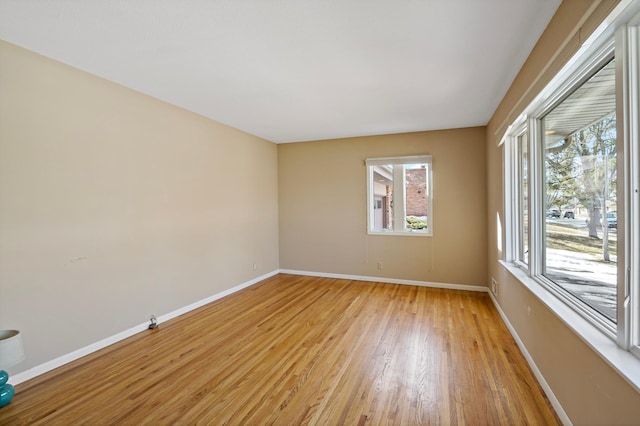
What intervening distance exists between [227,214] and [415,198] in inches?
127

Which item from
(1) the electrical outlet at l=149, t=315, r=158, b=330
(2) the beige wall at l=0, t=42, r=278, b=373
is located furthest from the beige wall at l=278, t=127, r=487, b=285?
(1) the electrical outlet at l=149, t=315, r=158, b=330

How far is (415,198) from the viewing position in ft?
16.4

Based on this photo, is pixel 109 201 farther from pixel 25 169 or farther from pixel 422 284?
pixel 422 284

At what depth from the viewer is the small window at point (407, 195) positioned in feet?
15.8

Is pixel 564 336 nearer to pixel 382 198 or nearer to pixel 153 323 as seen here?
pixel 153 323

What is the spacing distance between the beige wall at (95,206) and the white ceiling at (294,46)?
1.06ft

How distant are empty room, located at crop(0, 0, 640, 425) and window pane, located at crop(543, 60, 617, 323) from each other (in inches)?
0.8

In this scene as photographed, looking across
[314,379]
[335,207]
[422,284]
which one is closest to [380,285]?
[422,284]

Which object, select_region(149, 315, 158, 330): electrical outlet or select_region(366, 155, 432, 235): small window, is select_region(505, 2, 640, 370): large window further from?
select_region(149, 315, 158, 330): electrical outlet

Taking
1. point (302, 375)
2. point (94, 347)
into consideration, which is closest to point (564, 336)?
point (302, 375)

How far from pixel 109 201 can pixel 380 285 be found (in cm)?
402

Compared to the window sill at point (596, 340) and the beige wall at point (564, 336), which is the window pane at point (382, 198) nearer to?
the beige wall at point (564, 336)

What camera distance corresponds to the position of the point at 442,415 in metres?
1.84

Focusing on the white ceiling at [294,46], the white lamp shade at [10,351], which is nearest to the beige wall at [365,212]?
the white ceiling at [294,46]
